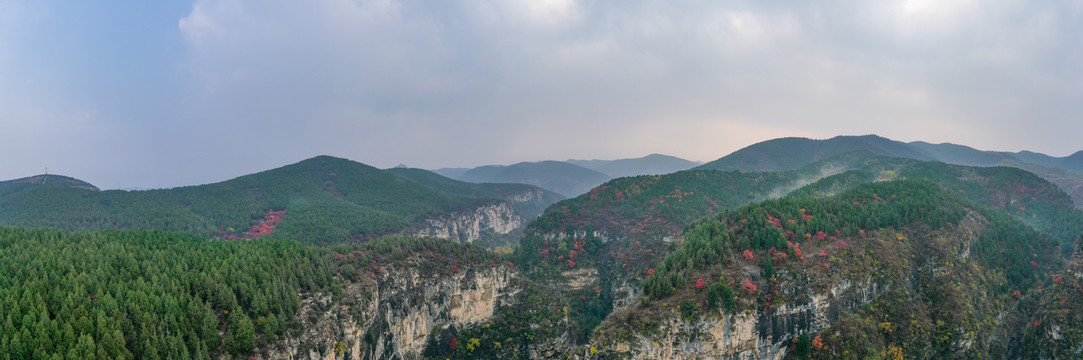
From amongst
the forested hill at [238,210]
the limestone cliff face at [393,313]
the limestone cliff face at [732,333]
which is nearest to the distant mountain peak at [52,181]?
the forested hill at [238,210]

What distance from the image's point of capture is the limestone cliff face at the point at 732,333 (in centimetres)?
4866

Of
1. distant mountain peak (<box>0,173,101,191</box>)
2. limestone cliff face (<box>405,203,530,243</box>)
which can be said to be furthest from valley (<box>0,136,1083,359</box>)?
distant mountain peak (<box>0,173,101,191</box>)

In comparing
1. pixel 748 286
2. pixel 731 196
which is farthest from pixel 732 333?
pixel 731 196

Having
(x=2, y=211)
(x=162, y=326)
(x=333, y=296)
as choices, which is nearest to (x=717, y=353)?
(x=333, y=296)

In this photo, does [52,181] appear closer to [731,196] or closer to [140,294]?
[140,294]

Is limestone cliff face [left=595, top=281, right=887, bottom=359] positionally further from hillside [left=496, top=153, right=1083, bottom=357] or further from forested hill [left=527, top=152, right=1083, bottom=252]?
forested hill [left=527, top=152, right=1083, bottom=252]

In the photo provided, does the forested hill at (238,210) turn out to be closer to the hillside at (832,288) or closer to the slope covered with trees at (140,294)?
the slope covered with trees at (140,294)

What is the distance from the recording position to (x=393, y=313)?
5653cm

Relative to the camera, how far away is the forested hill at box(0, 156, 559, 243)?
109m

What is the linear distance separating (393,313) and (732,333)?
45.3 m

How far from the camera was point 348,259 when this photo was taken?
188 ft

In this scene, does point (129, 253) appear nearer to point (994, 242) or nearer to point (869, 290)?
point (869, 290)

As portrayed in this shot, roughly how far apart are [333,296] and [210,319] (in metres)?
13.9

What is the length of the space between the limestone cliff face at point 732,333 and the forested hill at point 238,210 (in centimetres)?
9288
